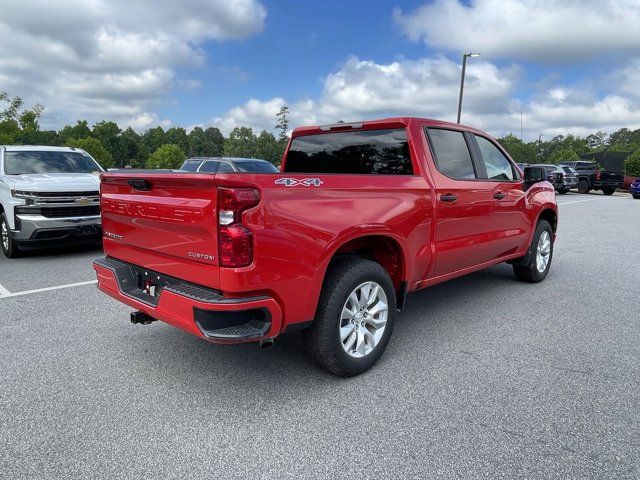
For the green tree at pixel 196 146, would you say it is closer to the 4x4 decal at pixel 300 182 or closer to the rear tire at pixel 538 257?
the rear tire at pixel 538 257

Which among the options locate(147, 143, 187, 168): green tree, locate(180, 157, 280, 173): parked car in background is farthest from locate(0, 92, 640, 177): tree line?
locate(180, 157, 280, 173): parked car in background

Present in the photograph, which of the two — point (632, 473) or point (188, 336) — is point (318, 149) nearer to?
point (188, 336)

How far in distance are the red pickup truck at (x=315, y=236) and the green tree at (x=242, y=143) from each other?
85.9 metres

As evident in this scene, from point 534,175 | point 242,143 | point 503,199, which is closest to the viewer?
point 503,199

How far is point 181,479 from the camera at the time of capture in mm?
2250

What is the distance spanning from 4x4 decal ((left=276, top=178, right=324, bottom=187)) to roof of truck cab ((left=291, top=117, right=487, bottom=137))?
1.31 metres

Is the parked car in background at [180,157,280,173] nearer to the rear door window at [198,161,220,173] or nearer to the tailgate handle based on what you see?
the rear door window at [198,161,220,173]

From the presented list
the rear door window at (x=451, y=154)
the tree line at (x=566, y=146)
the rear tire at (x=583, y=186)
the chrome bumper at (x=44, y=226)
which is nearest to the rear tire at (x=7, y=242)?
the chrome bumper at (x=44, y=226)

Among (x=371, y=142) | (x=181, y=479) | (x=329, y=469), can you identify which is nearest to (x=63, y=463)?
(x=181, y=479)

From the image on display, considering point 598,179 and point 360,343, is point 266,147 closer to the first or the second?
point 598,179

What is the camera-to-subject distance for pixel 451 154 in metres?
4.29

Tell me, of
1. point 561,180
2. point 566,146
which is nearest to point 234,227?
point 561,180

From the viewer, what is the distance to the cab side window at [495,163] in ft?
15.8

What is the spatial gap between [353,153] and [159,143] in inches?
5729
